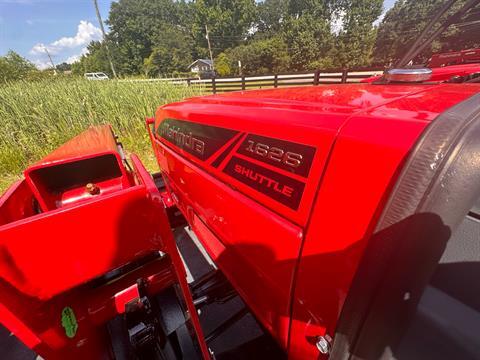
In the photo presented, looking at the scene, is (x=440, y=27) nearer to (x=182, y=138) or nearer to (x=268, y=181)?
(x=268, y=181)

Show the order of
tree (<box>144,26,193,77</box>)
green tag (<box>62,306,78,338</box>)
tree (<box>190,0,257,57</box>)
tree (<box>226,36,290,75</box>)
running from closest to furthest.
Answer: green tag (<box>62,306,78,338</box>)
tree (<box>226,36,290,75</box>)
tree (<box>144,26,193,77</box>)
tree (<box>190,0,257,57</box>)

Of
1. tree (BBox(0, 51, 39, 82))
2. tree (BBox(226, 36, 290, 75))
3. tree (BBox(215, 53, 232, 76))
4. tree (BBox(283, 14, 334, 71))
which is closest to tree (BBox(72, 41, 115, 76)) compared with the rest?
tree (BBox(215, 53, 232, 76))

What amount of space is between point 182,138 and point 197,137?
282 mm

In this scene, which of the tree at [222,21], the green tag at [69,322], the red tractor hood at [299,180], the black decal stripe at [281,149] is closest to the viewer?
the red tractor hood at [299,180]

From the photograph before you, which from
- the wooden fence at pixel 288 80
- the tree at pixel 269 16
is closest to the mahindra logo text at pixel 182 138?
the wooden fence at pixel 288 80

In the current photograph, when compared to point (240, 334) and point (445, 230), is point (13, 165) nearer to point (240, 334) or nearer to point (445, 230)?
point (240, 334)

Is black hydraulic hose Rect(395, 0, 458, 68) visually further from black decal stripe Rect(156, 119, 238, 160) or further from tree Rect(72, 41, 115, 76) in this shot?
tree Rect(72, 41, 115, 76)

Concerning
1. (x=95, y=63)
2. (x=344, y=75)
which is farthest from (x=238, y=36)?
(x=344, y=75)

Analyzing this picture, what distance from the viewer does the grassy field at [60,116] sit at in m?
5.54

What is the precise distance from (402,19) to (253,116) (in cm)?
4833

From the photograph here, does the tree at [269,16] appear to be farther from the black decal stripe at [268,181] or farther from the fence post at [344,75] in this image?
the black decal stripe at [268,181]

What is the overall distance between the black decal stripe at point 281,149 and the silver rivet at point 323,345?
53 cm

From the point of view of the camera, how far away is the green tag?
4.02 feet

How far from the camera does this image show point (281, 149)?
0.86 metres
